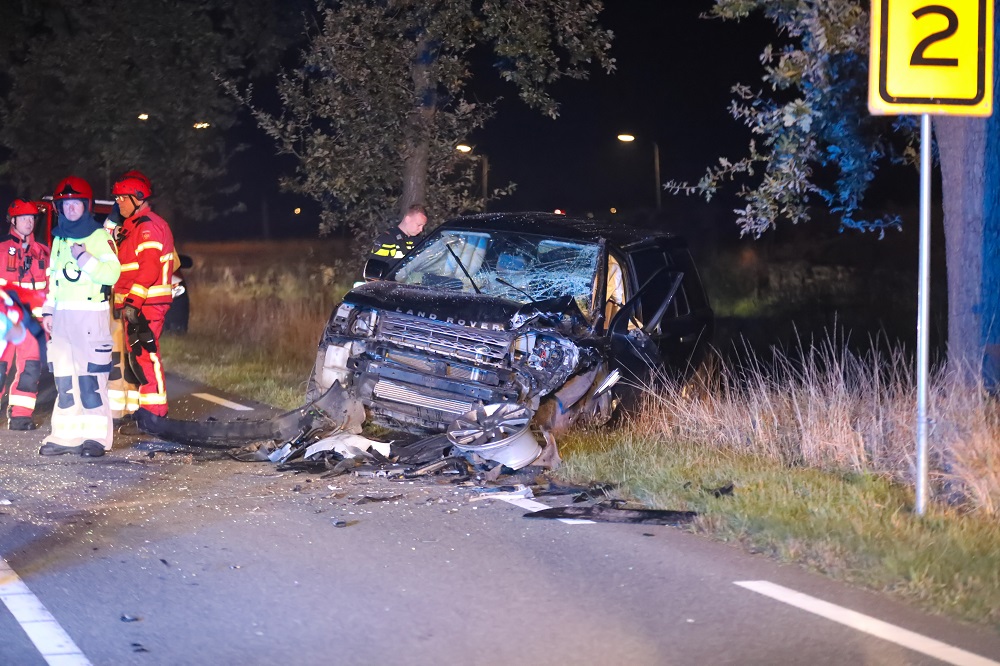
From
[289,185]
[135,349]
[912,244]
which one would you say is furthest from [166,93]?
[135,349]

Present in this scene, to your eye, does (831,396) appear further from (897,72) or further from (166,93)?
(166,93)

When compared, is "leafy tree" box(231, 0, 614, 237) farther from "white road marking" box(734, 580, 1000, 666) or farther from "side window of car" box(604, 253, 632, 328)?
"white road marking" box(734, 580, 1000, 666)

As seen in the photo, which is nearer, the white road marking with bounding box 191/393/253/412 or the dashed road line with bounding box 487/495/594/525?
the dashed road line with bounding box 487/495/594/525

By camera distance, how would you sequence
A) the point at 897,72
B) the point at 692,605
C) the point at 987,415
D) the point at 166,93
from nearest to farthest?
the point at 692,605 → the point at 897,72 → the point at 987,415 → the point at 166,93

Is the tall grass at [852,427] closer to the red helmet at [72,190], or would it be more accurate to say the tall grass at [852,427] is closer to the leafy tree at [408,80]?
the red helmet at [72,190]

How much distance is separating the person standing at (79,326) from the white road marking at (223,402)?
95.6 inches

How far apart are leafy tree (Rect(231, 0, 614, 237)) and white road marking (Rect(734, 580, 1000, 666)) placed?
10293 mm

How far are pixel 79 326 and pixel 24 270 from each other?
7.00 feet

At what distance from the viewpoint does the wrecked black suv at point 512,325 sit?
845 cm

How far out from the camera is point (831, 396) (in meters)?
8.75

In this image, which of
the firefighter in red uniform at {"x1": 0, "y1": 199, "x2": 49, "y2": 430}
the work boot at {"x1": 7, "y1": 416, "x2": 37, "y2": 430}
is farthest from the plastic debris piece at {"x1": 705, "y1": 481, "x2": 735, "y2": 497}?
the firefighter in red uniform at {"x1": 0, "y1": 199, "x2": 49, "y2": 430}

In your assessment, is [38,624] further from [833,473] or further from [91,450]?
[833,473]

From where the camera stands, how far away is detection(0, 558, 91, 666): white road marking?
4699 mm

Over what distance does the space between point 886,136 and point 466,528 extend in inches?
223
